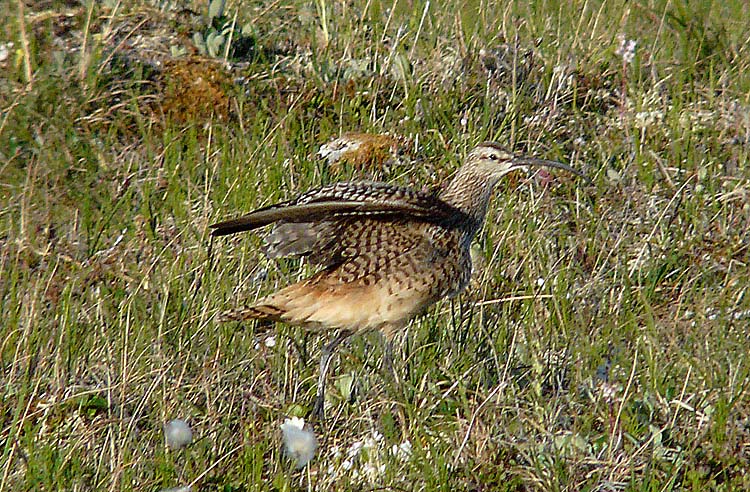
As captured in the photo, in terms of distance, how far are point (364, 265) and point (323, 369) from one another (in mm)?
460

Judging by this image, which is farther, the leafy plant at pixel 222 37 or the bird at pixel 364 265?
the leafy plant at pixel 222 37

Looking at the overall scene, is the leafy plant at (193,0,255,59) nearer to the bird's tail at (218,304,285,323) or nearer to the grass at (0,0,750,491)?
the grass at (0,0,750,491)

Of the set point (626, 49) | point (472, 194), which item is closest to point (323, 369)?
point (472, 194)

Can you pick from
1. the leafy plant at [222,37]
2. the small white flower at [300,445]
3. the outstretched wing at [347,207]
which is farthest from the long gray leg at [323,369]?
the leafy plant at [222,37]

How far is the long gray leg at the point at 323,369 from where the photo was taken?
511 cm

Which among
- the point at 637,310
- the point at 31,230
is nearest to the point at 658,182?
the point at 637,310

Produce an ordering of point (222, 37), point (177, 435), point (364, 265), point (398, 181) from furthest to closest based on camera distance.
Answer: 1. point (222, 37)
2. point (398, 181)
3. point (364, 265)
4. point (177, 435)

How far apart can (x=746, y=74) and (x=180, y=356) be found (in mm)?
3773

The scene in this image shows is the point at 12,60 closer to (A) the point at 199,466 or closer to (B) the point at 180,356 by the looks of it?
(B) the point at 180,356

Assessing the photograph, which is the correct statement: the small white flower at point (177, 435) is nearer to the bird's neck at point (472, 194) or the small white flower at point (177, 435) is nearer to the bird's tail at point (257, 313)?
the bird's tail at point (257, 313)

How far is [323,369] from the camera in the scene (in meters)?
5.29

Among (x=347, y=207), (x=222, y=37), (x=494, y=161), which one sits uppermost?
(x=347, y=207)

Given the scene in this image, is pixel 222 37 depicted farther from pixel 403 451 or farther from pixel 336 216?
pixel 403 451

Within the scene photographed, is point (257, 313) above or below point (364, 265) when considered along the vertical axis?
below
